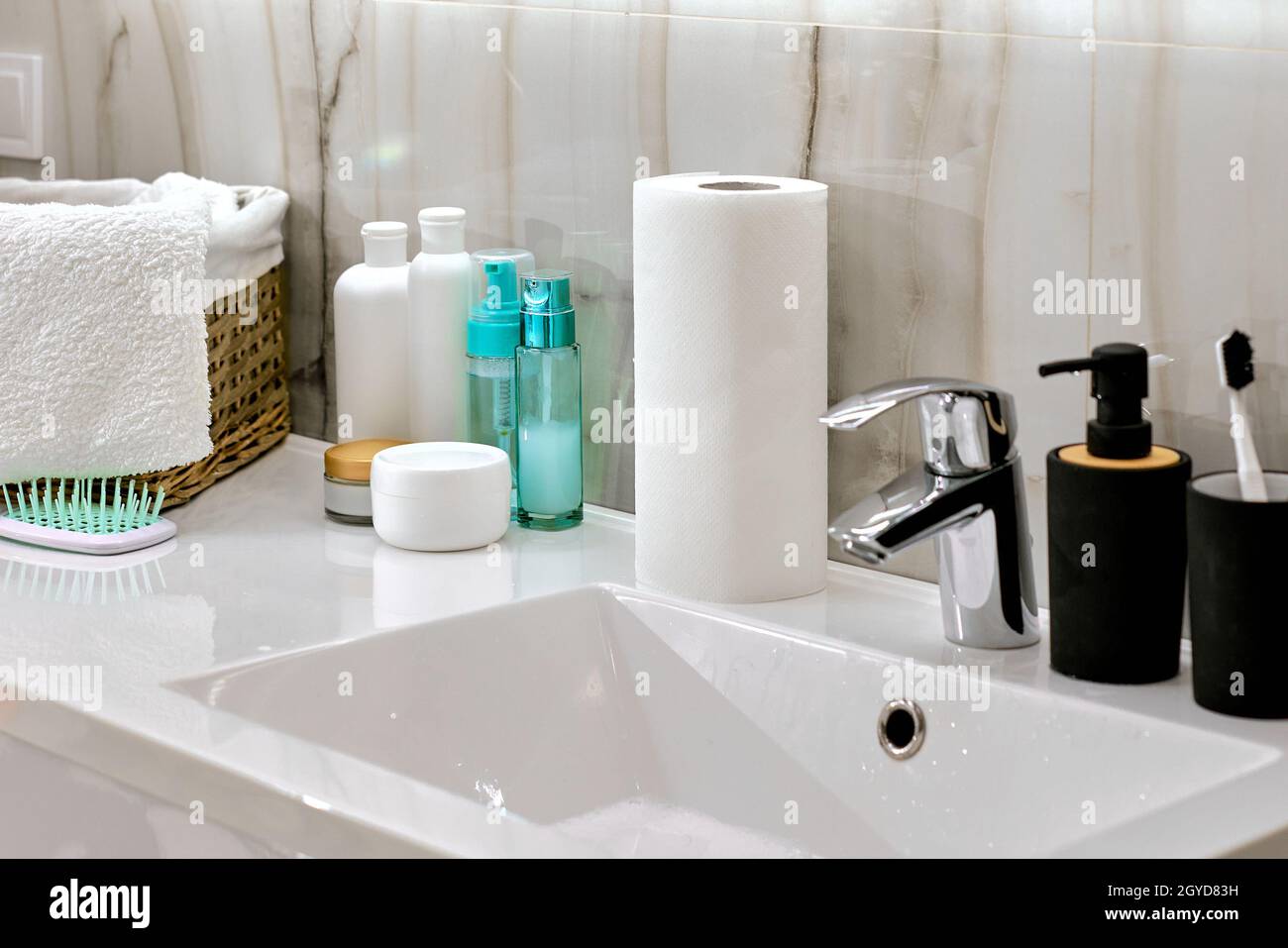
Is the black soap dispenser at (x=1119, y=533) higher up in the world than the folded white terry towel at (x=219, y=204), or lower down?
lower down

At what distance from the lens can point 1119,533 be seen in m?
0.75

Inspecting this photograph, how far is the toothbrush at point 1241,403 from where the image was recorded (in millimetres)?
705

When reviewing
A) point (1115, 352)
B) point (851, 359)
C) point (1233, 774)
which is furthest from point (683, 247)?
point (1233, 774)

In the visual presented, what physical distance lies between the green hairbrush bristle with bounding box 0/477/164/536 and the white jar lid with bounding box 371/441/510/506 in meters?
0.17

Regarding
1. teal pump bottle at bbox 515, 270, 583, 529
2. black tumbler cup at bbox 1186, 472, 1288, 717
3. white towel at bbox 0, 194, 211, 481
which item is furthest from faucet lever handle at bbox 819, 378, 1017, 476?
white towel at bbox 0, 194, 211, 481

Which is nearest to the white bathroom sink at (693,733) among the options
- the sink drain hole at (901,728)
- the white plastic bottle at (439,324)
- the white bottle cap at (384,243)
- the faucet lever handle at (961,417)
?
the sink drain hole at (901,728)

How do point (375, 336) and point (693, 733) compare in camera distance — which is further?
point (375, 336)

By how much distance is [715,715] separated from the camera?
2.92ft

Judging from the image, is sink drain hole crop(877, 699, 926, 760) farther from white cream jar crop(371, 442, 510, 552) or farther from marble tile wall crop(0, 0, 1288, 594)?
white cream jar crop(371, 442, 510, 552)

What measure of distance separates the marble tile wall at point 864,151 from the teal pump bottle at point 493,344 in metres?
0.04

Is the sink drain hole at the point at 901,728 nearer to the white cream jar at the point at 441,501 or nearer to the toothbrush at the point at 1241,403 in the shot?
the toothbrush at the point at 1241,403

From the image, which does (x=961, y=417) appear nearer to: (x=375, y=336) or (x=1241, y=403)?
(x=1241, y=403)

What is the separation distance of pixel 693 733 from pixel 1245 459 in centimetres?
35

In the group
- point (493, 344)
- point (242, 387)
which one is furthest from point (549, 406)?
point (242, 387)
